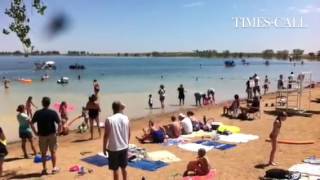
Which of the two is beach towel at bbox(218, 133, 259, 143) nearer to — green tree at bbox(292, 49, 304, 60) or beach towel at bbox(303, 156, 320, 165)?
beach towel at bbox(303, 156, 320, 165)

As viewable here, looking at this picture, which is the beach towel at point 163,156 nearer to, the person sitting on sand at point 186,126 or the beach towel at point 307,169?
the beach towel at point 307,169

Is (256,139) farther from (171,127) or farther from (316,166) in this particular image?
(316,166)

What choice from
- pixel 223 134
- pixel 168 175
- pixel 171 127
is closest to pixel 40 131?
pixel 168 175

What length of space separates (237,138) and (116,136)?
6.81m

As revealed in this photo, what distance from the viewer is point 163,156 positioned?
414 inches

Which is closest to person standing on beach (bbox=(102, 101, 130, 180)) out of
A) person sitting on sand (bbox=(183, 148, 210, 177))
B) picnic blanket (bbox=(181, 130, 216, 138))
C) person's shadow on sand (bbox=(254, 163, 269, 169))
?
person sitting on sand (bbox=(183, 148, 210, 177))

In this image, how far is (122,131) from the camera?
720 cm

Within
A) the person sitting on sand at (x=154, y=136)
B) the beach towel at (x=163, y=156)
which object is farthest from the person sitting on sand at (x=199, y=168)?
the person sitting on sand at (x=154, y=136)

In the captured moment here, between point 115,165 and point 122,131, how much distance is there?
0.63 metres

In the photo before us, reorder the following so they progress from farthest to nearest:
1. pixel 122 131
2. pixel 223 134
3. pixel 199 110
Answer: pixel 199 110
pixel 223 134
pixel 122 131

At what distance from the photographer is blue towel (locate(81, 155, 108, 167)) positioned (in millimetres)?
10047

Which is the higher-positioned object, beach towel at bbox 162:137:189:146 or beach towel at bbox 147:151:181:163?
beach towel at bbox 147:151:181:163

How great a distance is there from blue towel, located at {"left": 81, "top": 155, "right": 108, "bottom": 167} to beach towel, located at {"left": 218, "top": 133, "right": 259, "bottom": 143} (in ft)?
13.7

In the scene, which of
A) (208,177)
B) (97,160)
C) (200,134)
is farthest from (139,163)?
(200,134)
